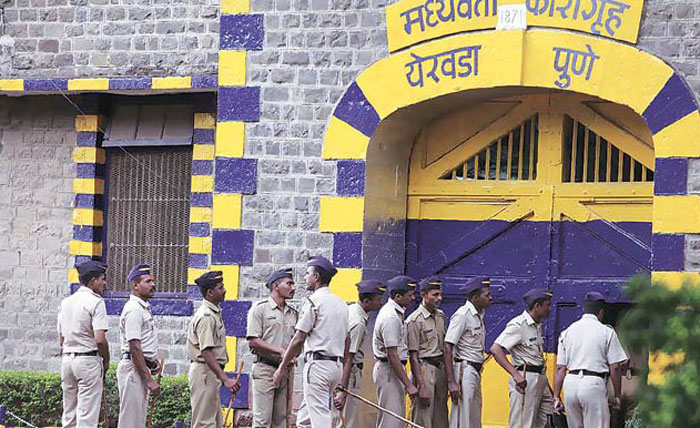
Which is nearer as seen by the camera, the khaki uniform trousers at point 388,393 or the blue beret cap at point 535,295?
the khaki uniform trousers at point 388,393

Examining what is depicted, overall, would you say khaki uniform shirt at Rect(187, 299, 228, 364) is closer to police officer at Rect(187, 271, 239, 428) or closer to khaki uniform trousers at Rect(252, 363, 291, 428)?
police officer at Rect(187, 271, 239, 428)

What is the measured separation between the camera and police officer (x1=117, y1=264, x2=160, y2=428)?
36.9 ft

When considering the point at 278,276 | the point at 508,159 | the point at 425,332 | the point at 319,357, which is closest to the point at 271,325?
the point at 278,276

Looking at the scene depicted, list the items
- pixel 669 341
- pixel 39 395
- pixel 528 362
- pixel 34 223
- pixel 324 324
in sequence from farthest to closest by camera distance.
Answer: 1. pixel 34 223
2. pixel 39 395
3. pixel 528 362
4. pixel 324 324
5. pixel 669 341

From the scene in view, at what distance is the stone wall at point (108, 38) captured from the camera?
14586mm

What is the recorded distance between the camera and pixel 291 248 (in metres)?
12.7

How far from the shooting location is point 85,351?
1157 cm

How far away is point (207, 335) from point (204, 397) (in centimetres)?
58

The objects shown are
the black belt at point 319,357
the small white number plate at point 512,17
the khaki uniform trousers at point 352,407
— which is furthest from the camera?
the khaki uniform trousers at point 352,407

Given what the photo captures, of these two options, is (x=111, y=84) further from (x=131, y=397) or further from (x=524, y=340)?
(x=524, y=340)

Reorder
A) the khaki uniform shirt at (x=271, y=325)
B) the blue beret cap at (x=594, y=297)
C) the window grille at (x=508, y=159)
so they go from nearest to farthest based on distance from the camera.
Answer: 1. the blue beret cap at (x=594, y=297)
2. the khaki uniform shirt at (x=271, y=325)
3. the window grille at (x=508, y=159)

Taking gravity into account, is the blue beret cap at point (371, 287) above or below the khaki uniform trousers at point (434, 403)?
above

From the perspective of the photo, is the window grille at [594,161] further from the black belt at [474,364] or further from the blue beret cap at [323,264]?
the blue beret cap at [323,264]

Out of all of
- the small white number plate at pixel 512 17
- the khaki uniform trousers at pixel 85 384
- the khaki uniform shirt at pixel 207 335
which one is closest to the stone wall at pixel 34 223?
the khaki uniform trousers at pixel 85 384
